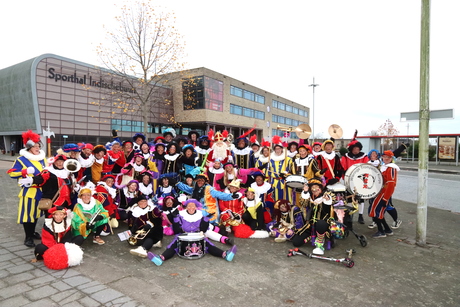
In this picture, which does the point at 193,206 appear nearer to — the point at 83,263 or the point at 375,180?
the point at 83,263

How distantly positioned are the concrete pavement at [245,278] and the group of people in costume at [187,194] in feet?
0.98

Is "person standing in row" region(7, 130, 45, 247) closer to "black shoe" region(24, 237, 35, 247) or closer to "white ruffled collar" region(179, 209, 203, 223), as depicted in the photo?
"black shoe" region(24, 237, 35, 247)

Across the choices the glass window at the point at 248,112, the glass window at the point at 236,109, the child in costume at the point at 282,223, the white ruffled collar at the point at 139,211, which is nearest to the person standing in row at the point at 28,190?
the white ruffled collar at the point at 139,211

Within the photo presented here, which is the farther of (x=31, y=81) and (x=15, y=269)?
(x=31, y=81)

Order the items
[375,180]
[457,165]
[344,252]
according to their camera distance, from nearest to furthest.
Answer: [344,252]
[375,180]
[457,165]

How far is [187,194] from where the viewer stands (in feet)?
21.7

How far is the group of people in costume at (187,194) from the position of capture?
4859mm

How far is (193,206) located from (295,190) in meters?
2.54

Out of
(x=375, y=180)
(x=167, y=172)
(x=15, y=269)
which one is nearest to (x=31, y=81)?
(x=167, y=172)

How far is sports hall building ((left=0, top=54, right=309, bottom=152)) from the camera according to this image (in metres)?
28.7

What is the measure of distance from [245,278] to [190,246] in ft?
3.52

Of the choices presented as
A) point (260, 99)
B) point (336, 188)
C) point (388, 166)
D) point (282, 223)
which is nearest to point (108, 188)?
point (282, 223)

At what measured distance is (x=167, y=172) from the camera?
7367mm

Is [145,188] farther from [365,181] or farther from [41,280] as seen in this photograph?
[365,181]
